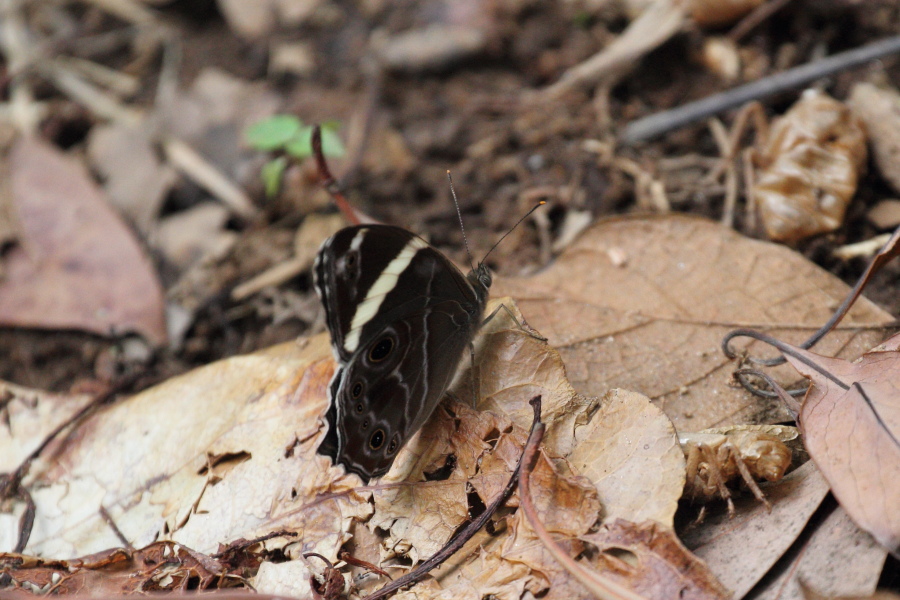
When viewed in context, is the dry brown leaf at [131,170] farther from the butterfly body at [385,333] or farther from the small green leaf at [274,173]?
the butterfly body at [385,333]

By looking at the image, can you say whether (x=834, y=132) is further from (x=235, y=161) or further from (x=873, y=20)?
(x=235, y=161)

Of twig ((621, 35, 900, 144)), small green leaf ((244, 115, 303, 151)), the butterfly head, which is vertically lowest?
the butterfly head

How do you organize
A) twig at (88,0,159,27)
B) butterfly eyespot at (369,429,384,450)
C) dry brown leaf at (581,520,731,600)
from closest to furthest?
1. dry brown leaf at (581,520,731,600)
2. butterfly eyespot at (369,429,384,450)
3. twig at (88,0,159,27)

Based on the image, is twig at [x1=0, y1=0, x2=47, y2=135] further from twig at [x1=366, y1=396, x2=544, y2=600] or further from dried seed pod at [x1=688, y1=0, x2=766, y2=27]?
dried seed pod at [x1=688, y1=0, x2=766, y2=27]

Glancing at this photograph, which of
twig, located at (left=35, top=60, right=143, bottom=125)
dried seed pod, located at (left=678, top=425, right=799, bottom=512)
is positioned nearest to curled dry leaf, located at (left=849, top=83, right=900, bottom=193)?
dried seed pod, located at (left=678, top=425, right=799, bottom=512)

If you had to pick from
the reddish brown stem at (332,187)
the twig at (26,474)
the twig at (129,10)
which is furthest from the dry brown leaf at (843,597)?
the twig at (129,10)

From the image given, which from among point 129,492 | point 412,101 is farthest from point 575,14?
point 129,492

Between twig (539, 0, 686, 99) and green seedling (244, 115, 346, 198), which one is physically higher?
twig (539, 0, 686, 99)

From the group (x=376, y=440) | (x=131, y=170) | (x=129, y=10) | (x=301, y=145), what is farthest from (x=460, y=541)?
(x=129, y=10)
